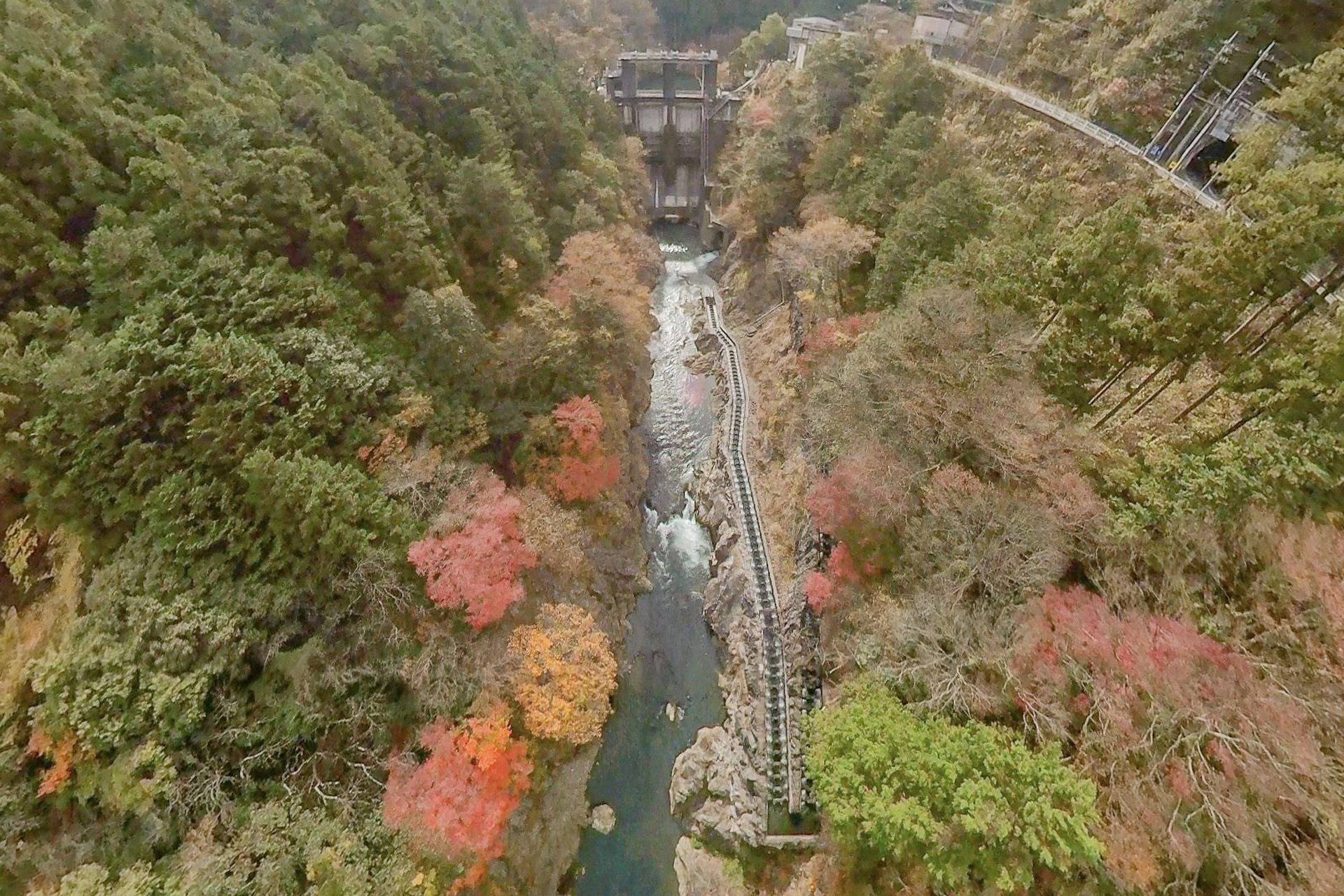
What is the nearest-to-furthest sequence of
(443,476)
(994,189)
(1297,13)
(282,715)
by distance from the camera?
(282,715) < (443,476) < (1297,13) < (994,189)

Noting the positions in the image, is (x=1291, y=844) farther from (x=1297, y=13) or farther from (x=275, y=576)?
(x=1297, y=13)

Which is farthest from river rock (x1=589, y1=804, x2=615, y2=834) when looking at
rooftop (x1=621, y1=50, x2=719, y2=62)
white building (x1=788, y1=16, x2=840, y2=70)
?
rooftop (x1=621, y1=50, x2=719, y2=62)

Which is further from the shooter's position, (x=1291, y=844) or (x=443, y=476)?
(x=443, y=476)

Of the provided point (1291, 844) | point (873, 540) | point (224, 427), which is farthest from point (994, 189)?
point (224, 427)

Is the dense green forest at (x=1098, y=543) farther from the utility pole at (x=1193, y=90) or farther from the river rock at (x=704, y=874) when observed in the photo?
the river rock at (x=704, y=874)

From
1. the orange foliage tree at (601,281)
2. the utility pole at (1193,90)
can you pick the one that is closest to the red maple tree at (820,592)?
the orange foliage tree at (601,281)

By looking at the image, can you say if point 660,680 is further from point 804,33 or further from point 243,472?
point 804,33

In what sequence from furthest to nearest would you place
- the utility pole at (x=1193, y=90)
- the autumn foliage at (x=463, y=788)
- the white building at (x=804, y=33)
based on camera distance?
the white building at (x=804, y=33), the utility pole at (x=1193, y=90), the autumn foliage at (x=463, y=788)
